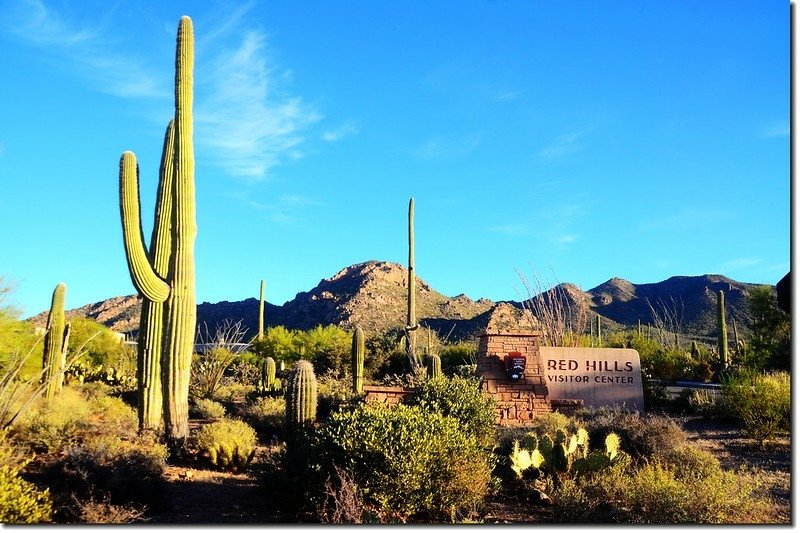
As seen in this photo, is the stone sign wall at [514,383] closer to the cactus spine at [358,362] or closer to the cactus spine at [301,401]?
the cactus spine at [358,362]

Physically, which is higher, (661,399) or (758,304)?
(758,304)

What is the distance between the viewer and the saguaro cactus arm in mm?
11539

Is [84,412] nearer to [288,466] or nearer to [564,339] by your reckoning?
[288,466]

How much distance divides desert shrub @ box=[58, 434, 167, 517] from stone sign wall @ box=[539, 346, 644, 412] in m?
8.84

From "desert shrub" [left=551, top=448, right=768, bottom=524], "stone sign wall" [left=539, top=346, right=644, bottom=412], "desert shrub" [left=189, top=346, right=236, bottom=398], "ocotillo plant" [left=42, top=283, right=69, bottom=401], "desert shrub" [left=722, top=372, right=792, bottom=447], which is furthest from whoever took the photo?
"desert shrub" [left=189, top=346, right=236, bottom=398]

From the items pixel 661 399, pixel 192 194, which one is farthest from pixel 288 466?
pixel 661 399

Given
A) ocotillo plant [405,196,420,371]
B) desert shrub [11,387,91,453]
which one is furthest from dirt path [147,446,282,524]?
ocotillo plant [405,196,420,371]

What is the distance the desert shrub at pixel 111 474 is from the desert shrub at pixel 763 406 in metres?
9.64

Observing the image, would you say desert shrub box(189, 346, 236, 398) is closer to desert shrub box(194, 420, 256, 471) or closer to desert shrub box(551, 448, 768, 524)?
desert shrub box(194, 420, 256, 471)

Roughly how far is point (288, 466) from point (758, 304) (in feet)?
74.8

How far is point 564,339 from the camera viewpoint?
20.0 meters

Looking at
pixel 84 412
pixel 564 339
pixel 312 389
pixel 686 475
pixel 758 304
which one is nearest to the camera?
pixel 686 475

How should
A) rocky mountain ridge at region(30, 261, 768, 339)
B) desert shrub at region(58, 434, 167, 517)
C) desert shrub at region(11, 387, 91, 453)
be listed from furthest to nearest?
rocky mountain ridge at region(30, 261, 768, 339) < desert shrub at region(11, 387, 91, 453) < desert shrub at region(58, 434, 167, 517)

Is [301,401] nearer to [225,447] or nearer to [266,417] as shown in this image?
[225,447]
